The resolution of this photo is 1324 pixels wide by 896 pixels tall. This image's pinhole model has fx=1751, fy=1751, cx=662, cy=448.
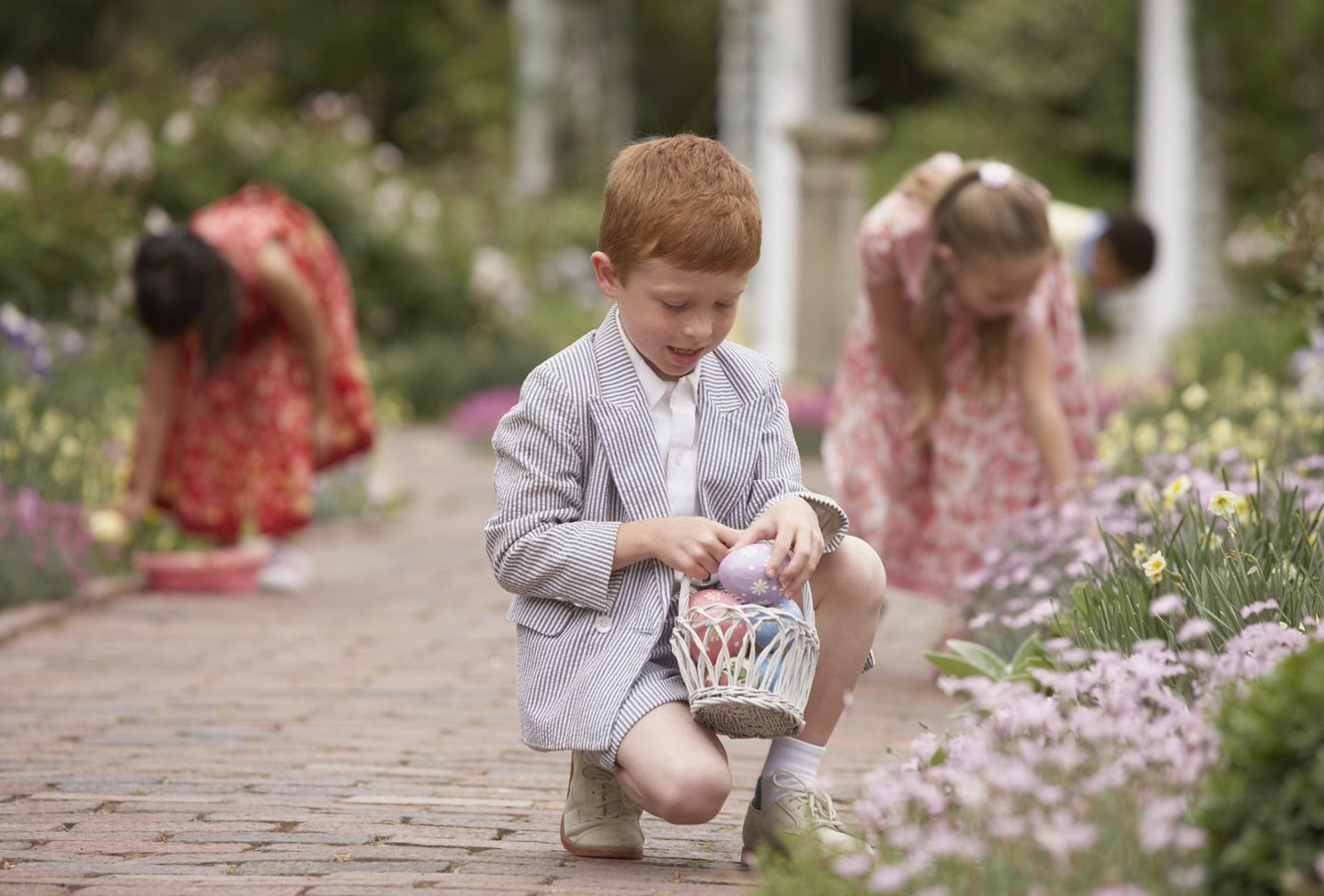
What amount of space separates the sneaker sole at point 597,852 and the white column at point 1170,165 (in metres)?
9.76

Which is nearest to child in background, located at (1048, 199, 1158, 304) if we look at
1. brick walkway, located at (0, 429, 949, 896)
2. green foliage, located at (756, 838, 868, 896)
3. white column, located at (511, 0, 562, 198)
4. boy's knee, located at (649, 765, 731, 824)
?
brick walkway, located at (0, 429, 949, 896)

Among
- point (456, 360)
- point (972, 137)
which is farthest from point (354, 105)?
point (972, 137)

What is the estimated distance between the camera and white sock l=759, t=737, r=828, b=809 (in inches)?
113

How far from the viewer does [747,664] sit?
8.60 ft

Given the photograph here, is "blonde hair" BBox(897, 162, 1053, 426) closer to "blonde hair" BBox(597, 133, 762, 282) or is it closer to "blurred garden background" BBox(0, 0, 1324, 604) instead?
"blurred garden background" BBox(0, 0, 1324, 604)

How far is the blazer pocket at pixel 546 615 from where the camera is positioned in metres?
2.89

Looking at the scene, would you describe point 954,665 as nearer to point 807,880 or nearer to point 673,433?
point 673,433

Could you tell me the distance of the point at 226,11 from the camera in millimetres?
27141

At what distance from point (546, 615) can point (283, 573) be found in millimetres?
3402

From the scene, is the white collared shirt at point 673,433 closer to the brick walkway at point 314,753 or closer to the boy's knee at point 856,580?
the boy's knee at point 856,580

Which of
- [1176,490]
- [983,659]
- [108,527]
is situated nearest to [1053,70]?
[108,527]

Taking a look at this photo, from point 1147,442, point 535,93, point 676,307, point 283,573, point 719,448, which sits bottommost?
point 283,573

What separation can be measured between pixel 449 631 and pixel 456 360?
20.7 feet

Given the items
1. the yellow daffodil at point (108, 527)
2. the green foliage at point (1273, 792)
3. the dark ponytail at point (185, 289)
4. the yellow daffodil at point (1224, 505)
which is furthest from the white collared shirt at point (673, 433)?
the yellow daffodil at point (108, 527)
